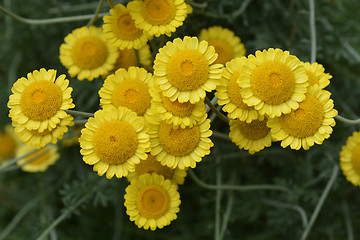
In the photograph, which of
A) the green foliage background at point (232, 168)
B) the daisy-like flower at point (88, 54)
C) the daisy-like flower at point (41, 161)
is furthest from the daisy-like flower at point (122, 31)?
the daisy-like flower at point (41, 161)

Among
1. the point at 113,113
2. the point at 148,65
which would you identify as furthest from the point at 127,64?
the point at 113,113

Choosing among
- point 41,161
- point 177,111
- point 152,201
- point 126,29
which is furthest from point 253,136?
point 41,161

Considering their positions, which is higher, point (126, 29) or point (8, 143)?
point (126, 29)

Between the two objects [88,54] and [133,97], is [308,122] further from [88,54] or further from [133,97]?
[88,54]

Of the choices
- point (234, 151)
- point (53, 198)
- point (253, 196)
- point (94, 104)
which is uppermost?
point (94, 104)

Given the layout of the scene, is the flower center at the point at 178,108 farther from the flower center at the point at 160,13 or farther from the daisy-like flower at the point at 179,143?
the flower center at the point at 160,13

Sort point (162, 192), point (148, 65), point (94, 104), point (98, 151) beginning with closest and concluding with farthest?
point (98, 151) → point (162, 192) → point (148, 65) → point (94, 104)

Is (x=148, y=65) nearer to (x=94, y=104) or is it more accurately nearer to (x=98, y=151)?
(x=98, y=151)
